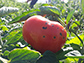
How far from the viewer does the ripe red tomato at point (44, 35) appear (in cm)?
76

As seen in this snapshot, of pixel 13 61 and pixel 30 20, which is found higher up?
pixel 30 20

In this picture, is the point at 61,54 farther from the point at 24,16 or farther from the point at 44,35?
the point at 24,16

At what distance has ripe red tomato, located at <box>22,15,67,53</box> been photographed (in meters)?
0.76

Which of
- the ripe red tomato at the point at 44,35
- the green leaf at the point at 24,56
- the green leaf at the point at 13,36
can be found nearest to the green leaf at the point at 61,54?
the ripe red tomato at the point at 44,35

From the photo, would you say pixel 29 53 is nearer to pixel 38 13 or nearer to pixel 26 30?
pixel 26 30

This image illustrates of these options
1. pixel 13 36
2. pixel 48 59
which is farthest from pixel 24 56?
pixel 13 36

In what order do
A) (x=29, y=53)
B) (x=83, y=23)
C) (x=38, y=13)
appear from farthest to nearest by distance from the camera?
(x=83, y=23), (x=38, y=13), (x=29, y=53)

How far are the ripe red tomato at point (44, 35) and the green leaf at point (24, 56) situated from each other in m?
0.18

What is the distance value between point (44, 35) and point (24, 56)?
8.2 inches

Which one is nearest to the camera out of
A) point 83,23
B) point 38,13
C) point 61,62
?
point 61,62

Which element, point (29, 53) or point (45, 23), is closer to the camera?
point (29, 53)

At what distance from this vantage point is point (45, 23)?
2.58 feet

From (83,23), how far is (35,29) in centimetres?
150

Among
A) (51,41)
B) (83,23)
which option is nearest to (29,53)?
(51,41)
